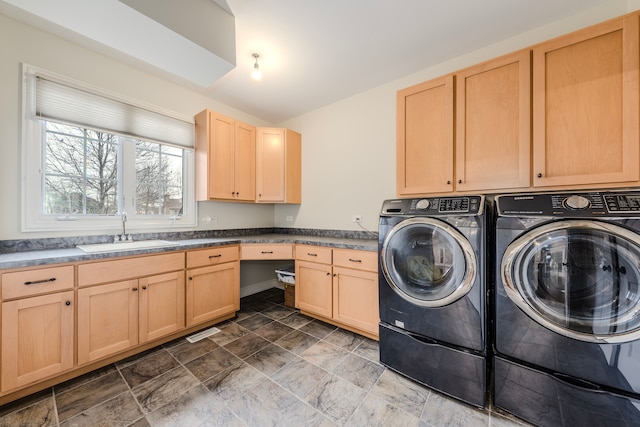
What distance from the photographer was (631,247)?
3.57 ft

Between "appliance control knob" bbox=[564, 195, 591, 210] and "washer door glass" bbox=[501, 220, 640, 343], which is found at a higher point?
"appliance control knob" bbox=[564, 195, 591, 210]

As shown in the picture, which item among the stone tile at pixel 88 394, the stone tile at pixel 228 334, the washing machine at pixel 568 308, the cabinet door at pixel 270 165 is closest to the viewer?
the washing machine at pixel 568 308

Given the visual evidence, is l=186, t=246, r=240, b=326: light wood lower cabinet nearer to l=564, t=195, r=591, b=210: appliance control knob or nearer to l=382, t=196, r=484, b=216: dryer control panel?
l=382, t=196, r=484, b=216: dryer control panel

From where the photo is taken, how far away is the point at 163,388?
5.16ft

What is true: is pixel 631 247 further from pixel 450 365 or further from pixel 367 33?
pixel 367 33

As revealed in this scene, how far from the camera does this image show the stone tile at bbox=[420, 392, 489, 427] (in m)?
1.32

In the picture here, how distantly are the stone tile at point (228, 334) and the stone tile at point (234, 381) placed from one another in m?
0.42

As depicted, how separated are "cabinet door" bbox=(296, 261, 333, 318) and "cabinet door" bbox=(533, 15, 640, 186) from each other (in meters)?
1.84

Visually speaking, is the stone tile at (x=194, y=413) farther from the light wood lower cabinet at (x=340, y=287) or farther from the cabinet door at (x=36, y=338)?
the light wood lower cabinet at (x=340, y=287)

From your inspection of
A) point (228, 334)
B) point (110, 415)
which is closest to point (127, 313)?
point (110, 415)

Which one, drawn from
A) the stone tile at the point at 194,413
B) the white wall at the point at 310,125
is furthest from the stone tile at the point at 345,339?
the white wall at the point at 310,125

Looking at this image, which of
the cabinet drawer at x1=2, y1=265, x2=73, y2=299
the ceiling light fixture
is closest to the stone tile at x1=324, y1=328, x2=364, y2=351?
the cabinet drawer at x1=2, y1=265, x2=73, y2=299

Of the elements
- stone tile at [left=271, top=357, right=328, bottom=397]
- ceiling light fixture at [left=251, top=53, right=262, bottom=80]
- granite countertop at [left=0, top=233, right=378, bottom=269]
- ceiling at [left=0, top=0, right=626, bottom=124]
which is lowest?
stone tile at [left=271, top=357, right=328, bottom=397]

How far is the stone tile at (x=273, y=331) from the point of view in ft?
7.36
